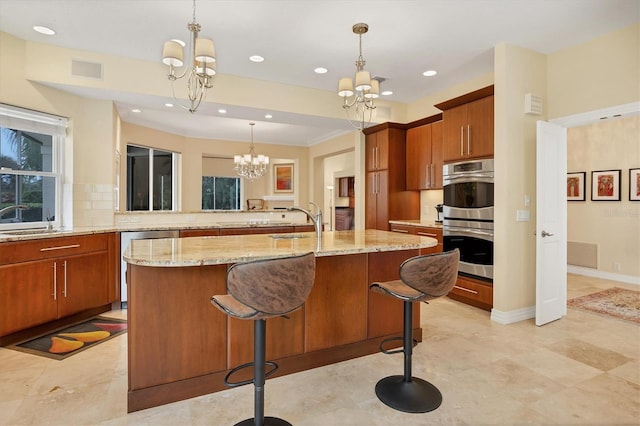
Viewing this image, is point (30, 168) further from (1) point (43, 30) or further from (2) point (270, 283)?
(2) point (270, 283)

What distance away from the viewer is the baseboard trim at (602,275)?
17.2ft

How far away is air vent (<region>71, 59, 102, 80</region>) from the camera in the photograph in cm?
363

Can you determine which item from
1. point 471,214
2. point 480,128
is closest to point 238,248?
point 471,214

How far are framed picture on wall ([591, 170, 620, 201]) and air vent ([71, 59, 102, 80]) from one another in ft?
23.7

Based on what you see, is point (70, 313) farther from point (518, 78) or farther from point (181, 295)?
point (518, 78)

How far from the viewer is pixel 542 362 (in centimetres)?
265

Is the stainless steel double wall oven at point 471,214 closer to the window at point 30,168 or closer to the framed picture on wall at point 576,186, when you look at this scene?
the framed picture on wall at point 576,186

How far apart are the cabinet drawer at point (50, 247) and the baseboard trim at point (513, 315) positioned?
166 inches

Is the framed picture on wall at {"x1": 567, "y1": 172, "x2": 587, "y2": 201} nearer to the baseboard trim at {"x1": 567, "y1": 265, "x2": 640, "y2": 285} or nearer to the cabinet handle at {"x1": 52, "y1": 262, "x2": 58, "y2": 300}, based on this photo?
the baseboard trim at {"x1": 567, "y1": 265, "x2": 640, "y2": 285}

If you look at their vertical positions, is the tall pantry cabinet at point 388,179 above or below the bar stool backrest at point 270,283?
above

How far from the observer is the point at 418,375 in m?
→ 2.46

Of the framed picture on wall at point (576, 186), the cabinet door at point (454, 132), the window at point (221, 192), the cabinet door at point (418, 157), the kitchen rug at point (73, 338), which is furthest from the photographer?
the window at point (221, 192)

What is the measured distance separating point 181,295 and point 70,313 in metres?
2.14

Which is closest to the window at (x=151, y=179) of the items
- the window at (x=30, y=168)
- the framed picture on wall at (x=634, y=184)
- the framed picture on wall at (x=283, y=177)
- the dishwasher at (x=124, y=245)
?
the framed picture on wall at (x=283, y=177)
